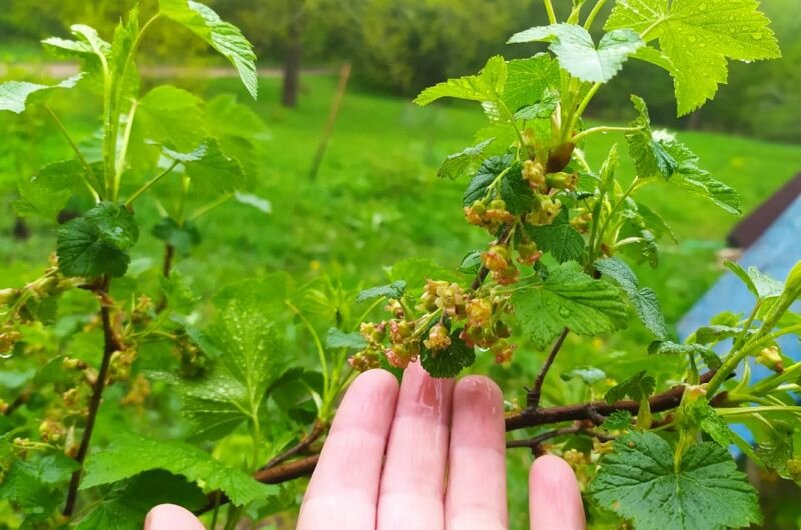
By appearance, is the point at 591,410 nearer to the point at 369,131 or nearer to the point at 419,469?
the point at 419,469

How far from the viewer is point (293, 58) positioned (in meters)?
2.58

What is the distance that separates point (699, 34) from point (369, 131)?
302 cm

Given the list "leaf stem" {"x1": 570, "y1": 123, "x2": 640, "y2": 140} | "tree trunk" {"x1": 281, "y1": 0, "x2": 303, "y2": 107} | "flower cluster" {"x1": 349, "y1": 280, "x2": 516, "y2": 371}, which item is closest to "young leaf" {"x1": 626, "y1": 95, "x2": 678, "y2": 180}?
→ "leaf stem" {"x1": 570, "y1": 123, "x2": 640, "y2": 140}

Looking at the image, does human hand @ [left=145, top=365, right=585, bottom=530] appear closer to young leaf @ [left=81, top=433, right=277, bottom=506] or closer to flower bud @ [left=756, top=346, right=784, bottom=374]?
young leaf @ [left=81, top=433, right=277, bottom=506]

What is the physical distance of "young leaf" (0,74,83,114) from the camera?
372 millimetres

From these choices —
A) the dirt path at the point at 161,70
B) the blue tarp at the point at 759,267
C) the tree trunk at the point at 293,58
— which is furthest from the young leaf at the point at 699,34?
the tree trunk at the point at 293,58

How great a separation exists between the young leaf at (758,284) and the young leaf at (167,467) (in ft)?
1.09

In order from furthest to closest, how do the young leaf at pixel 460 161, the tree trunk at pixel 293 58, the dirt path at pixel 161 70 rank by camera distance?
1. the tree trunk at pixel 293 58
2. the dirt path at pixel 161 70
3. the young leaf at pixel 460 161

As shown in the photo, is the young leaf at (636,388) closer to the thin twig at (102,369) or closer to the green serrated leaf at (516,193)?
the green serrated leaf at (516,193)

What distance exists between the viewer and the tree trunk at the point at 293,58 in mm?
2277

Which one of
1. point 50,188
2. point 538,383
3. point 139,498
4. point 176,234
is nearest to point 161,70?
point 176,234

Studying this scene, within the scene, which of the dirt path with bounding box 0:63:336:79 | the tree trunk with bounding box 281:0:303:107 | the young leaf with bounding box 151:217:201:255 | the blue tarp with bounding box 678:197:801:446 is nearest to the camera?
the young leaf with bounding box 151:217:201:255

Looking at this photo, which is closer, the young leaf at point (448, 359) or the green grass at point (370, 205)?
the young leaf at point (448, 359)

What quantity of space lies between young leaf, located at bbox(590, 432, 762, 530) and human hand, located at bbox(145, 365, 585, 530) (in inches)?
2.1
